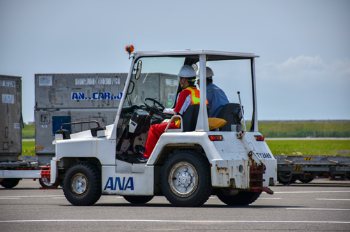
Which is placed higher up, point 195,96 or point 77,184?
point 195,96

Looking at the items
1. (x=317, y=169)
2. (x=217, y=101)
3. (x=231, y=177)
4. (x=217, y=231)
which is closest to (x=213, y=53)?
(x=217, y=101)

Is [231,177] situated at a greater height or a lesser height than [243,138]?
lesser

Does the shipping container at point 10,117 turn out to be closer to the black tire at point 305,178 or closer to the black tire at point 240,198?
the black tire at point 305,178

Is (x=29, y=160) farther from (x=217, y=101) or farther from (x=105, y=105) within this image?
(x=217, y=101)

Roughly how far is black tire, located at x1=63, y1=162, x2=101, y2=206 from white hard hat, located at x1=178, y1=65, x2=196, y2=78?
91.5 inches

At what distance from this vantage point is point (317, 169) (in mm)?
18688

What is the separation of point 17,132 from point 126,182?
9773 mm

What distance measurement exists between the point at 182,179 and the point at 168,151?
67 cm

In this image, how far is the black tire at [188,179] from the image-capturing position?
943 centimetres

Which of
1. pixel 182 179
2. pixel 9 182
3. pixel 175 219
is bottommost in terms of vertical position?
pixel 9 182

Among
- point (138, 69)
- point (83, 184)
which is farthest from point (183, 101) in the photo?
point (83, 184)

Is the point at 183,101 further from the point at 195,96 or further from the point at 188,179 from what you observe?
the point at 188,179

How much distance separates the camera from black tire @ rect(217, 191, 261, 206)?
10680 mm

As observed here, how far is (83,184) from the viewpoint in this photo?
417 inches
